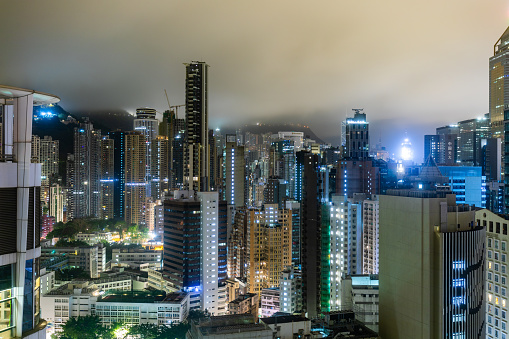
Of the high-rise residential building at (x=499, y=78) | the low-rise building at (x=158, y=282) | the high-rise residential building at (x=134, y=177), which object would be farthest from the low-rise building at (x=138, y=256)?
the high-rise residential building at (x=499, y=78)

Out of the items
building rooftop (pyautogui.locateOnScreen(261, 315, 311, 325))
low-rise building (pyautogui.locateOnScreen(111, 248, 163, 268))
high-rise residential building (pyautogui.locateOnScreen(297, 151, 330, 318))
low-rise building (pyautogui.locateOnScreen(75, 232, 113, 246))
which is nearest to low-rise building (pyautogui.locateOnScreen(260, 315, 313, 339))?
building rooftop (pyautogui.locateOnScreen(261, 315, 311, 325))

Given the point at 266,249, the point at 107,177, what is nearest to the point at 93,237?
the point at 107,177

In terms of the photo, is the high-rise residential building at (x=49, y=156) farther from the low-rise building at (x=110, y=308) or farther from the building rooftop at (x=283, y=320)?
the building rooftop at (x=283, y=320)

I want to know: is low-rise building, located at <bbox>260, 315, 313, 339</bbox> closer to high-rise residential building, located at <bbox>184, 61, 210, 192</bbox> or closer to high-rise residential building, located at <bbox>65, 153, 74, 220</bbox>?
high-rise residential building, located at <bbox>184, 61, 210, 192</bbox>

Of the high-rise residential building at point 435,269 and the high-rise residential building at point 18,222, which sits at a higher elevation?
the high-rise residential building at point 18,222

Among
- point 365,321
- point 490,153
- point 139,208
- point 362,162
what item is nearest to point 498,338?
point 365,321

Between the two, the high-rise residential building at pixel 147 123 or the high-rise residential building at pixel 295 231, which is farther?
the high-rise residential building at pixel 147 123

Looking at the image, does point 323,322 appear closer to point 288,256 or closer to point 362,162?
point 288,256
